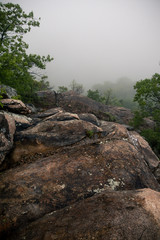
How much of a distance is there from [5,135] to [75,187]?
13.6 feet

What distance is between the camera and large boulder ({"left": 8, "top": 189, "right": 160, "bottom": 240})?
2.99 meters

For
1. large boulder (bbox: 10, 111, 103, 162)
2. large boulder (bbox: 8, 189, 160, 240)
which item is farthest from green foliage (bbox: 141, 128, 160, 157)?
large boulder (bbox: 8, 189, 160, 240)

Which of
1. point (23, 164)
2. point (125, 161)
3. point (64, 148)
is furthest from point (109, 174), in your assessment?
point (23, 164)

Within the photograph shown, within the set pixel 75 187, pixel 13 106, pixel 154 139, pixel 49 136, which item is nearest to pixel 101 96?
pixel 154 139

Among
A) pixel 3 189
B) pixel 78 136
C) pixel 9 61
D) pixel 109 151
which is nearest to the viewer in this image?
pixel 3 189

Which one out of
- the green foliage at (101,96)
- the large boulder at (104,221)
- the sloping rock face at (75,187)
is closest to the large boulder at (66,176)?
the sloping rock face at (75,187)

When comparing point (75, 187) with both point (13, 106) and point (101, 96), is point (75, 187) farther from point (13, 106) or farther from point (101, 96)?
point (101, 96)

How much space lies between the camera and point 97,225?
3164mm

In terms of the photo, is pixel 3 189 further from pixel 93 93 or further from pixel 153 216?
pixel 93 93

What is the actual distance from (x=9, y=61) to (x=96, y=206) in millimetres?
10929

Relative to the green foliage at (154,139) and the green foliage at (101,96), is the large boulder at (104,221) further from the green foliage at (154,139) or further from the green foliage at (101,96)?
the green foliage at (101,96)

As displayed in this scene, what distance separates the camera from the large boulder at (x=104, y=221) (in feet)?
9.81

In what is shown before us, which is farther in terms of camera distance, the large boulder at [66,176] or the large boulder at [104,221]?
the large boulder at [66,176]

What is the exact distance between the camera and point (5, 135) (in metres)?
6.18
